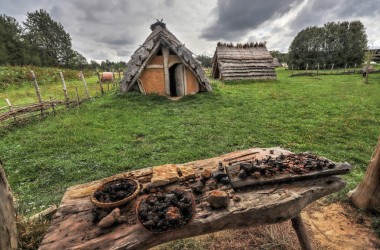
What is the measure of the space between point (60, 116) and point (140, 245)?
29.1ft

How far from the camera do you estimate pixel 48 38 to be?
37312 millimetres

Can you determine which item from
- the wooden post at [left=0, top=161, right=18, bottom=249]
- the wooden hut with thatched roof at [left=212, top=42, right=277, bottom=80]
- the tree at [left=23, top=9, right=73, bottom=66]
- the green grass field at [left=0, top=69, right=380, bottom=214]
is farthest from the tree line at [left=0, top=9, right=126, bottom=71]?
the wooden post at [left=0, top=161, right=18, bottom=249]

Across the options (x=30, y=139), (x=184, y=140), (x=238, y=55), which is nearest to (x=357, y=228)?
(x=184, y=140)

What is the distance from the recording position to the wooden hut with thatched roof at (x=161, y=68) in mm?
11094

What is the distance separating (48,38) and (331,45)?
50816mm

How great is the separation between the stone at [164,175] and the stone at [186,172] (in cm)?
8

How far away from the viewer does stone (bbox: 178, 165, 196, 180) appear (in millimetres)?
2812

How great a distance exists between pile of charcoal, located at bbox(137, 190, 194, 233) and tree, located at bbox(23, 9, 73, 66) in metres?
43.5

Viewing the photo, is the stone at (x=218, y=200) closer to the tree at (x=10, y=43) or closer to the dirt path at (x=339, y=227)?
the dirt path at (x=339, y=227)

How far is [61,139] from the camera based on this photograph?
6574 mm

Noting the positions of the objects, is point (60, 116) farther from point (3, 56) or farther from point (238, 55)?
point (3, 56)

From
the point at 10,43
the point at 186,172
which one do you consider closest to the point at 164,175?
the point at 186,172

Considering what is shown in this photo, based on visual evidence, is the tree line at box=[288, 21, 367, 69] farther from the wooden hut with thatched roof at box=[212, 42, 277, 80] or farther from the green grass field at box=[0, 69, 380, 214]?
the green grass field at box=[0, 69, 380, 214]

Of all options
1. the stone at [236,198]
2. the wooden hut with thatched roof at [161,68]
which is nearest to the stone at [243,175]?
the stone at [236,198]
